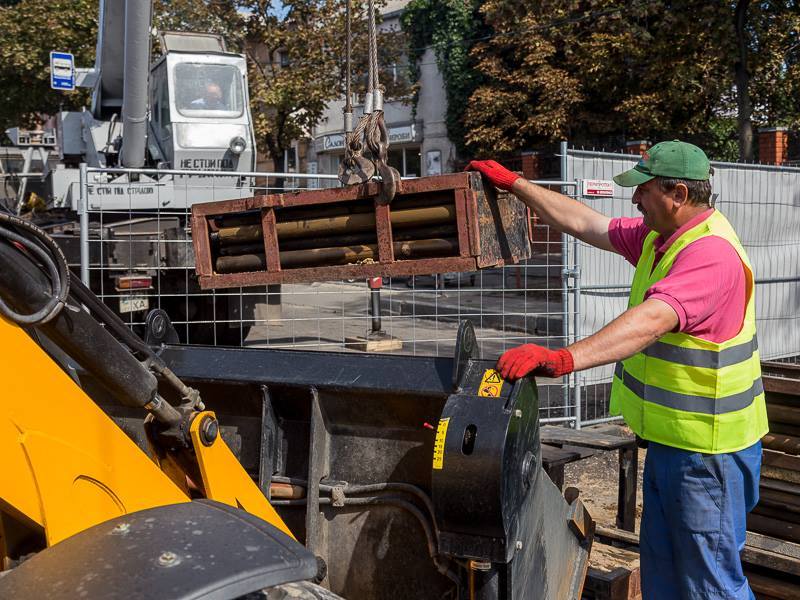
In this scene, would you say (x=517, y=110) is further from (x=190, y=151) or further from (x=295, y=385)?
(x=295, y=385)

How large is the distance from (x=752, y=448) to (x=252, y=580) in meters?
1.99

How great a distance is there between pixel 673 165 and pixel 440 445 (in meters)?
1.33

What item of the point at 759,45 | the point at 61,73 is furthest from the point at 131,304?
the point at 759,45

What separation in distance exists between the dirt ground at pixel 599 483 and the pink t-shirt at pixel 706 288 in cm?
237

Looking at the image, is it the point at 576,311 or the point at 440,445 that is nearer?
the point at 440,445

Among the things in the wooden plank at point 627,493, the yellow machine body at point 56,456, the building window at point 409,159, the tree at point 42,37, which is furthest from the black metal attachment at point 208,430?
the building window at point 409,159

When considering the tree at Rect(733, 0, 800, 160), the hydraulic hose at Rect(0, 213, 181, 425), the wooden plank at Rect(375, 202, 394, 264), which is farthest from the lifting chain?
the tree at Rect(733, 0, 800, 160)

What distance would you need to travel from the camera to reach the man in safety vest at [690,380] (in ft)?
9.43

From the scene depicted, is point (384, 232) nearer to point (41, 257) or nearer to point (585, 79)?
point (41, 257)

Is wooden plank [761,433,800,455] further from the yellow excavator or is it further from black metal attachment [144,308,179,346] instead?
black metal attachment [144,308,179,346]

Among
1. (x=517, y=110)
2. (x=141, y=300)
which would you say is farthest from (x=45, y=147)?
(x=517, y=110)

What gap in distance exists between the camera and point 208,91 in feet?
36.2

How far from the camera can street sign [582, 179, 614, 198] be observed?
6.62 m

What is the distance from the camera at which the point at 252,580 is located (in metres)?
1.81
